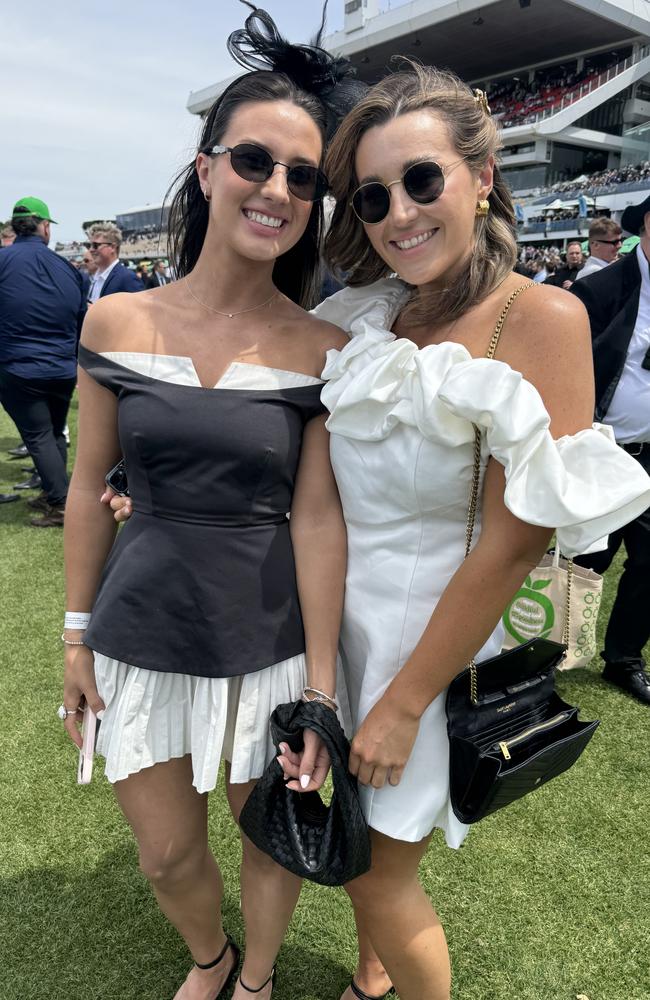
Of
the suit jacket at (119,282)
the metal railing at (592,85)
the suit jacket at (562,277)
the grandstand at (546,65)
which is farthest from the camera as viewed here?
the metal railing at (592,85)

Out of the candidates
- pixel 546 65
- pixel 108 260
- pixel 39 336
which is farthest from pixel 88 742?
pixel 546 65

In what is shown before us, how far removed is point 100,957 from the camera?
6.96 ft

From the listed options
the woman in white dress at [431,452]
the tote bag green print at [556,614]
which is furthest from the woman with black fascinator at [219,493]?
the tote bag green print at [556,614]

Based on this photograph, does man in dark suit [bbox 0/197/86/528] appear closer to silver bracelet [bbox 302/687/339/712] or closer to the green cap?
the green cap

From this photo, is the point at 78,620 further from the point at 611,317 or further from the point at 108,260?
the point at 108,260

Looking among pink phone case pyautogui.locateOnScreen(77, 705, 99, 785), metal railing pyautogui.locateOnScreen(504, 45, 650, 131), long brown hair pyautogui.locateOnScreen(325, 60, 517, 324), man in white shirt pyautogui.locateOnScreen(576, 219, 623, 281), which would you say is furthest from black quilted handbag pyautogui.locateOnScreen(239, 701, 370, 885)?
metal railing pyautogui.locateOnScreen(504, 45, 650, 131)

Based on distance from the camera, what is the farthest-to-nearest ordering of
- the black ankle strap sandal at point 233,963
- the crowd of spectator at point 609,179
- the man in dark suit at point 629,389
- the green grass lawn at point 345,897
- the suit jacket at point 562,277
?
the crowd of spectator at point 609,179
the suit jacket at point 562,277
the man in dark suit at point 629,389
the green grass lawn at point 345,897
the black ankle strap sandal at point 233,963

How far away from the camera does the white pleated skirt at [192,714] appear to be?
1.57 meters

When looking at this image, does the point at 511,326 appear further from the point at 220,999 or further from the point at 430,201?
the point at 220,999

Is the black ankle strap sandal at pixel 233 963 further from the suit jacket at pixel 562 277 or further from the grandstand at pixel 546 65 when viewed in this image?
the grandstand at pixel 546 65

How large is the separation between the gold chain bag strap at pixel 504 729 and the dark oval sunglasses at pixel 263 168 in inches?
21.3

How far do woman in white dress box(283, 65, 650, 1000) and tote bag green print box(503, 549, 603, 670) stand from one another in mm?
1122

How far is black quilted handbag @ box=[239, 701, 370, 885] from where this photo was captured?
145cm

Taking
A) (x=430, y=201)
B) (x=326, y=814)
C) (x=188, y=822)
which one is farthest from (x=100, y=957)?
(x=430, y=201)
